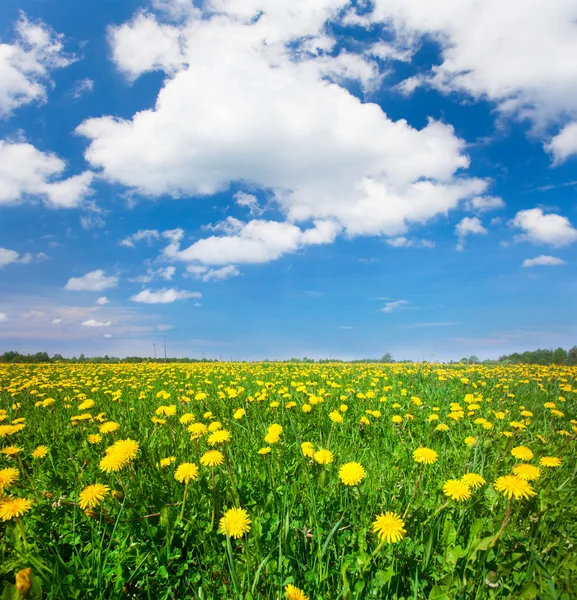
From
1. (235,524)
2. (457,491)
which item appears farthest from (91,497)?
(457,491)

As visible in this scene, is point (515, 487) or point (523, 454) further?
point (523, 454)

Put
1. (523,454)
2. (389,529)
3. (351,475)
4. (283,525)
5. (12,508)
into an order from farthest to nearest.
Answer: (523,454), (351,475), (283,525), (12,508), (389,529)

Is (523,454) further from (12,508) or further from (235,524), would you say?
(12,508)

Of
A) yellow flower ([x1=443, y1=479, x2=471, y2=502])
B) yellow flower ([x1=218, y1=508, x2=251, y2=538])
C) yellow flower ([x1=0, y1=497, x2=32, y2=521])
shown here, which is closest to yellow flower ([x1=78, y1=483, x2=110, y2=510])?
yellow flower ([x1=0, y1=497, x2=32, y2=521])

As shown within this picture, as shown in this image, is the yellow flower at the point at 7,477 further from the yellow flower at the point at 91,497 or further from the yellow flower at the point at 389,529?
the yellow flower at the point at 389,529

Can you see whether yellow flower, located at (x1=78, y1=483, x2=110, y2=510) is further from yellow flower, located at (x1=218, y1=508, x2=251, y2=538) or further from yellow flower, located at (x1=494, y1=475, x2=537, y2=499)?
yellow flower, located at (x1=494, y1=475, x2=537, y2=499)

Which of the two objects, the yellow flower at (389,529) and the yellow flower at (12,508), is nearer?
the yellow flower at (389,529)

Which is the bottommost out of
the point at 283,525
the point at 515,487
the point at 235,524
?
the point at 283,525

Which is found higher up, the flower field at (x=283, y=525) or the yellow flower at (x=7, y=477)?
the yellow flower at (x=7, y=477)

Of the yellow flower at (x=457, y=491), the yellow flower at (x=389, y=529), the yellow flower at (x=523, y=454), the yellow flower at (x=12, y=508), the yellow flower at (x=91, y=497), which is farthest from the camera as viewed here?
the yellow flower at (x=523, y=454)

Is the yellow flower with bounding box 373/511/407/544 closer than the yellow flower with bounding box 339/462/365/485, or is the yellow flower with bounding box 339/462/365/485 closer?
the yellow flower with bounding box 373/511/407/544

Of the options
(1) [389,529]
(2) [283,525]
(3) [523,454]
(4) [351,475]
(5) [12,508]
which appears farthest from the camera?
(3) [523,454]

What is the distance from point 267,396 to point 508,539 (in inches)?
151

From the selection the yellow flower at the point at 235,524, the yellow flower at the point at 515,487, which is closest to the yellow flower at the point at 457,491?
the yellow flower at the point at 515,487
